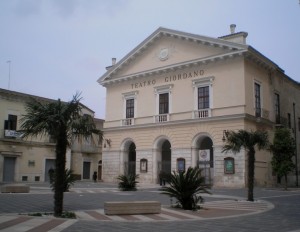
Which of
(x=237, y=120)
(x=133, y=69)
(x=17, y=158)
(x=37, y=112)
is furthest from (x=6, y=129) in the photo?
(x=37, y=112)

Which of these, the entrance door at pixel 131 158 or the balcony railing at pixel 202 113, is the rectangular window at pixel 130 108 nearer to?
the entrance door at pixel 131 158

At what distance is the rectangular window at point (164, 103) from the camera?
36.9 m

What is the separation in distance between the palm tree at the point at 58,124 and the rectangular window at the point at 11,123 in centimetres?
2974

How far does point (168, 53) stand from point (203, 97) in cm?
597

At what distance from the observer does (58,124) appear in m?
11.5

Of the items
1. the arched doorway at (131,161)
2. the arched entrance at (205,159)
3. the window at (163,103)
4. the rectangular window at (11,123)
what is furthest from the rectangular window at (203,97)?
the rectangular window at (11,123)

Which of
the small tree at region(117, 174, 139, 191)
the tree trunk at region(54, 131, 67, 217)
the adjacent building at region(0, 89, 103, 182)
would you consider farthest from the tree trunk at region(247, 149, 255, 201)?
the adjacent building at region(0, 89, 103, 182)

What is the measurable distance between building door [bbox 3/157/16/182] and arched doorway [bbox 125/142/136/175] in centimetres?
1166

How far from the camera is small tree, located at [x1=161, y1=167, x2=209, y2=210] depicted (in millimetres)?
13828

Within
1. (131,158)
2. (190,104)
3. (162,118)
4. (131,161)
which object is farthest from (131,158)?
(190,104)

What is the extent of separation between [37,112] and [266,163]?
2620cm

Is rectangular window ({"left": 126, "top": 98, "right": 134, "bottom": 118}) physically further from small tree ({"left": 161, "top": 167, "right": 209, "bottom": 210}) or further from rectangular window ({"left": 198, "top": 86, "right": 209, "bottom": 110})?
small tree ({"left": 161, "top": 167, "right": 209, "bottom": 210})

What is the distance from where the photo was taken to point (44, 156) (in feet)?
141

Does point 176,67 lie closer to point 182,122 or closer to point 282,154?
point 182,122
